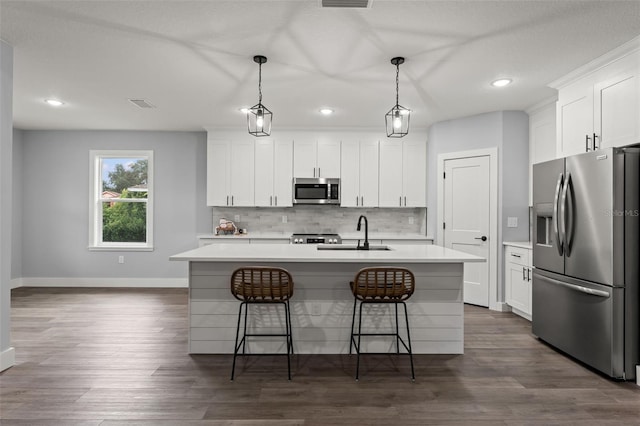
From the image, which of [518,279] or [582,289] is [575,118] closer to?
[582,289]

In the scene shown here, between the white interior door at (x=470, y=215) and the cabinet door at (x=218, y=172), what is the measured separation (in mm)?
A: 3179

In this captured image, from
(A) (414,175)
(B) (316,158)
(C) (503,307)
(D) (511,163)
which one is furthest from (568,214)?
(B) (316,158)

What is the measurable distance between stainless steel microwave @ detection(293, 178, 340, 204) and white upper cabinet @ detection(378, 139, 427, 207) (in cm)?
72

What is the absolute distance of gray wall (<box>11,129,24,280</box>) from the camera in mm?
6020

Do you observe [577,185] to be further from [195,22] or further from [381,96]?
[195,22]

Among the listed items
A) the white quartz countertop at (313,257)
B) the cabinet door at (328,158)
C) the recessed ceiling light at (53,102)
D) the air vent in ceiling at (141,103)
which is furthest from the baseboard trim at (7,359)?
the cabinet door at (328,158)

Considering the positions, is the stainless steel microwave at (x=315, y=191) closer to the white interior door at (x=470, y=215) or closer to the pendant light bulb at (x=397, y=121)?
the white interior door at (x=470, y=215)

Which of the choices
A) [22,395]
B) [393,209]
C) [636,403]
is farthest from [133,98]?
[636,403]

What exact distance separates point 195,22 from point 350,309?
2451 millimetres

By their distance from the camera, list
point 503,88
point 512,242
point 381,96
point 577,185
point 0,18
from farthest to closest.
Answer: point 512,242, point 381,96, point 503,88, point 577,185, point 0,18

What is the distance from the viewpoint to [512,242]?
186 inches

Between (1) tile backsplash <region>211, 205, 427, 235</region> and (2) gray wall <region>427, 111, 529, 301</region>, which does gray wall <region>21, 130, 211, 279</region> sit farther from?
(2) gray wall <region>427, 111, 529, 301</region>

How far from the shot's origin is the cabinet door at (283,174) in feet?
19.2

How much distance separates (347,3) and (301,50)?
860 millimetres
